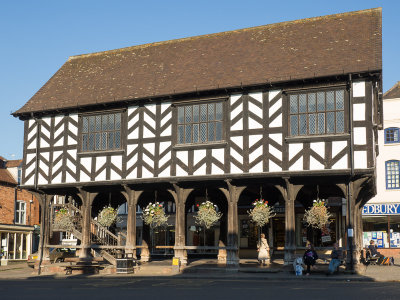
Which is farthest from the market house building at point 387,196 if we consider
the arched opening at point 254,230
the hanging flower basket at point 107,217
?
the hanging flower basket at point 107,217

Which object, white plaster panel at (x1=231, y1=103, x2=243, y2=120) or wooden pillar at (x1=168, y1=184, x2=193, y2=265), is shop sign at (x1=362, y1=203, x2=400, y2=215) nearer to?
wooden pillar at (x1=168, y1=184, x2=193, y2=265)

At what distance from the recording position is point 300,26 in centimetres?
2714

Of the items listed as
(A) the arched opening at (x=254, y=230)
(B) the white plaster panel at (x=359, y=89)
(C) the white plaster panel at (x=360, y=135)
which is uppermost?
(B) the white plaster panel at (x=359, y=89)

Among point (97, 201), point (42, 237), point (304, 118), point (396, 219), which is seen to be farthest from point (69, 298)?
point (396, 219)

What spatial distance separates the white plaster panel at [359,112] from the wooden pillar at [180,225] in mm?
8161

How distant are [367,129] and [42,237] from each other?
55.7ft

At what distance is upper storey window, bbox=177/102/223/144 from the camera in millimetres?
25125

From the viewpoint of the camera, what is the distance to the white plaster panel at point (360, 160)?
2220 centimetres

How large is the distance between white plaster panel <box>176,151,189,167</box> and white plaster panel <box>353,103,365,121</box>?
295 inches

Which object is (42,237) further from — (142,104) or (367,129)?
(367,129)

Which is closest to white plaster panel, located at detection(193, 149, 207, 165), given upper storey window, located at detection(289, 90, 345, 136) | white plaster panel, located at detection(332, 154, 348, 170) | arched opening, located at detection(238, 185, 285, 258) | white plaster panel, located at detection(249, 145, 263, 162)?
white plaster panel, located at detection(249, 145, 263, 162)

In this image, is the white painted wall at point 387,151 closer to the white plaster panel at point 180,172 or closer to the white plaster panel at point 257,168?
the white plaster panel at point 257,168

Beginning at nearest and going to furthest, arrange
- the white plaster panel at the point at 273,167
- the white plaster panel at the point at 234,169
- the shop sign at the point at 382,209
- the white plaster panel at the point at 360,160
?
1. the white plaster panel at the point at 360,160
2. the white plaster panel at the point at 273,167
3. the white plaster panel at the point at 234,169
4. the shop sign at the point at 382,209

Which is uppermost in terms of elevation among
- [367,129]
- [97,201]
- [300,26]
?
[300,26]
